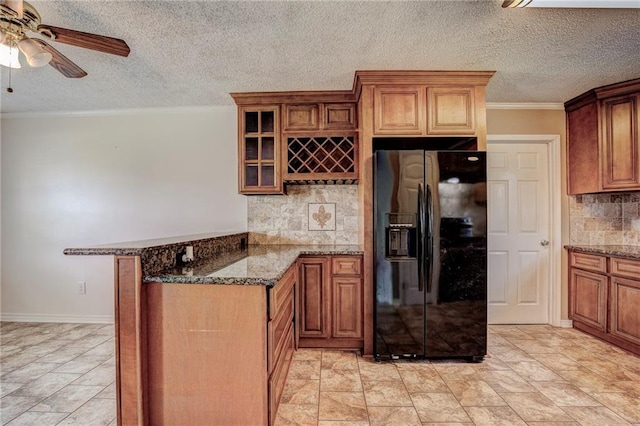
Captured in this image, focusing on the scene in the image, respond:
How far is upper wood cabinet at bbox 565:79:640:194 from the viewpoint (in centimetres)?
269

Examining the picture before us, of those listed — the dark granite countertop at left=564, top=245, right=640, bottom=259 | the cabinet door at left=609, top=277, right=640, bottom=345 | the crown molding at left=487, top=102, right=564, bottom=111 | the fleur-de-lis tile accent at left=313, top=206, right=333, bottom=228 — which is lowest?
the cabinet door at left=609, top=277, right=640, bottom=345

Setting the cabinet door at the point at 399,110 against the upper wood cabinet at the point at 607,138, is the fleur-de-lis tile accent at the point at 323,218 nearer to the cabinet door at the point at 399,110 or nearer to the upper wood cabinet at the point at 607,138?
the cabinet door at the point at 399,110

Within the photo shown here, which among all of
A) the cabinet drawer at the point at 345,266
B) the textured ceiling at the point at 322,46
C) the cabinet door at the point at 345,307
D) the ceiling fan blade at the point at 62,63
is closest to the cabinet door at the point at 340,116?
the textured ceiling at the point at 322,46

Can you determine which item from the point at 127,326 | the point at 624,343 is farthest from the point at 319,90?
the point at 624,343

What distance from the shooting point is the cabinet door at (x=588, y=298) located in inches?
109

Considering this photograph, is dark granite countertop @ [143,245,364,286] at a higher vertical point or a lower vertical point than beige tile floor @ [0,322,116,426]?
higher

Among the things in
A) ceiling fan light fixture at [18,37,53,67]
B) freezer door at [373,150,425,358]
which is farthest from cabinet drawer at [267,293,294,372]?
ceiling fan light fixture at [18,37,53,67]

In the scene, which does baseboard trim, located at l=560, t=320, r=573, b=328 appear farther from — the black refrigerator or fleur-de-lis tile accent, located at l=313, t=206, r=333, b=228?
fleur-de-lis tile accent, located at l=313, t=206, r=333, b=228

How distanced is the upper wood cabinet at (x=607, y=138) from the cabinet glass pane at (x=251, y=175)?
11.2ft

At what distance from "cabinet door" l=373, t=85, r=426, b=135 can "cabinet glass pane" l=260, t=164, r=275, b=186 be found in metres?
1.12

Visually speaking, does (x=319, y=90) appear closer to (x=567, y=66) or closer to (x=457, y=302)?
(x=567, y=66)

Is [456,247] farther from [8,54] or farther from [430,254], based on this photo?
[8,54]

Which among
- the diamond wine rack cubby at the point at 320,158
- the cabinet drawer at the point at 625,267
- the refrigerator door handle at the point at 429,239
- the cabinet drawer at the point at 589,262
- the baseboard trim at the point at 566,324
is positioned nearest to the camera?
the refrigerator door handle at the point at 429,239

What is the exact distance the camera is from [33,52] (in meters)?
1.52
